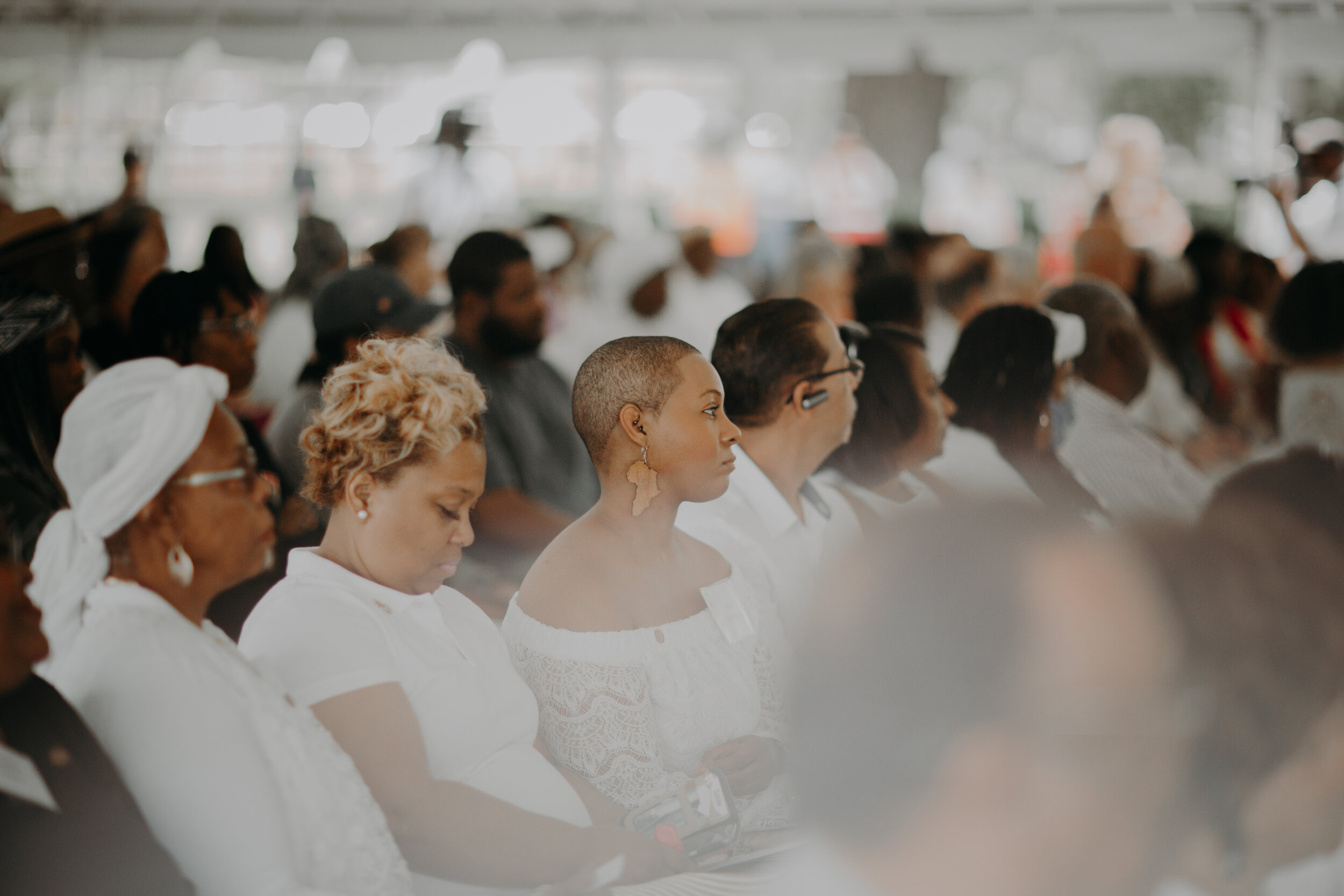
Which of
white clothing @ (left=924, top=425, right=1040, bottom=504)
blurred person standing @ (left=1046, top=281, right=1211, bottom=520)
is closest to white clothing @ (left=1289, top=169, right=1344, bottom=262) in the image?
blurred person standing @ (left=1046, top=281, right=1211, bottom=520)

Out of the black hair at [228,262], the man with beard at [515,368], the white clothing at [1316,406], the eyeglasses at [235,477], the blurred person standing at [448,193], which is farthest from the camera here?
the blurred person standing at [448,193]

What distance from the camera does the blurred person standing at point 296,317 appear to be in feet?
7.20

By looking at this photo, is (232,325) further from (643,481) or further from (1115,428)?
(1115,428)

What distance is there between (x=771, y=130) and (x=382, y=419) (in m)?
6.29

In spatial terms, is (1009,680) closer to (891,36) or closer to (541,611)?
(541,611)

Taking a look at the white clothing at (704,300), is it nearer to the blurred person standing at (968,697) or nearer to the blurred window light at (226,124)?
the blurred person standing at (968,697)

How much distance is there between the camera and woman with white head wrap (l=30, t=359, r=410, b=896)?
3.97ft

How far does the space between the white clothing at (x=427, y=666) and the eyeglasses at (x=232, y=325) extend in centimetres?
64

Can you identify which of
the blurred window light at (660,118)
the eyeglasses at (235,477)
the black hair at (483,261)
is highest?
the blurred window light at (660,118)

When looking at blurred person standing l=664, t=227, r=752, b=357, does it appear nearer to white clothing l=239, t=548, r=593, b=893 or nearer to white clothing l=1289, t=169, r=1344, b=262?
white clothing l=239, t=548, r=593, b=893

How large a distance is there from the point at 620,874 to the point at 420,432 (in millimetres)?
699

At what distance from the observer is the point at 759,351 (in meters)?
1.80

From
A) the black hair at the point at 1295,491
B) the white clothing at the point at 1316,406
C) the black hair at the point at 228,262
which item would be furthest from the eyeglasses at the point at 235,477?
the white clothing at the point at 1316,406

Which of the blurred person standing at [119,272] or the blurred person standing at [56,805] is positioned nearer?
the blurred person standing at [56,805]
